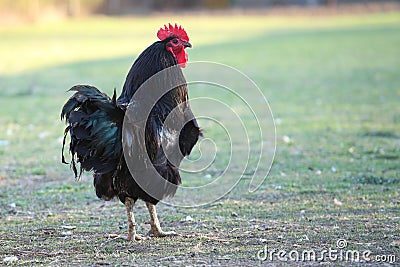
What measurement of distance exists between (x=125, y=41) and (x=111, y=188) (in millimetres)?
23928

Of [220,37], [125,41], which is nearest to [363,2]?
[220,37]

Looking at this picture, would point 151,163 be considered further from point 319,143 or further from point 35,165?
point 319,143

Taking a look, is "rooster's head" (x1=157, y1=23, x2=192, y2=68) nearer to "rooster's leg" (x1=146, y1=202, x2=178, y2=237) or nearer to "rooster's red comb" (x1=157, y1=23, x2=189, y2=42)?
"rooster's red comb" (x1=157, y1=23, x2=189, y2=42)

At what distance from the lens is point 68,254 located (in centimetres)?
562

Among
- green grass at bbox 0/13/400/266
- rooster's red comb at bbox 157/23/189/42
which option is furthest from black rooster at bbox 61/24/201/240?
green grass at bbox 0/13/400/266

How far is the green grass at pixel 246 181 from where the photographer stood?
5793mm

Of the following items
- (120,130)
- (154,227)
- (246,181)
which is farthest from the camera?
(246,181)

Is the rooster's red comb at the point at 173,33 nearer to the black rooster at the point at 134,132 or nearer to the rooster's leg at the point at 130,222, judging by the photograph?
the black rooster at the point at 134,132

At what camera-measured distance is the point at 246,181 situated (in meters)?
8.41

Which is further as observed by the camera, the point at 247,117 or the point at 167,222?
the point at 247,117

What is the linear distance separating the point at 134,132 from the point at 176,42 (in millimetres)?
1057

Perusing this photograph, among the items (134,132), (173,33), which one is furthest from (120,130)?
(173,33)

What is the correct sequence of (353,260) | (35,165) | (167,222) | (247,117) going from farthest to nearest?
(247,117) < (35,165) < (167,222) < (353,260)

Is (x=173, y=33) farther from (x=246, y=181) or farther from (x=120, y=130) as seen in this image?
(x=246, y=181)
